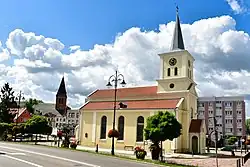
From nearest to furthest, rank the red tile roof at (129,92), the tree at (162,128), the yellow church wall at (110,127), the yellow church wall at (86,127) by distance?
the tree at (162,128) < the yellow church wall at (110,127) < the red tile roof at (129,92) < the yellow church wall at (86,127)

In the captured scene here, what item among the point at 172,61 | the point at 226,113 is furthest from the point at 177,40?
the point at 226,113

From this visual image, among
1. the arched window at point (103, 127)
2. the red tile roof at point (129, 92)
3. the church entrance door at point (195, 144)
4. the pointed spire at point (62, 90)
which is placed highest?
the pointed spire at point (62, 90)

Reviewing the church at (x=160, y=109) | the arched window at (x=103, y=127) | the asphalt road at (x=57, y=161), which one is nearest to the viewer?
the asphalt road at (x=57, y=161)

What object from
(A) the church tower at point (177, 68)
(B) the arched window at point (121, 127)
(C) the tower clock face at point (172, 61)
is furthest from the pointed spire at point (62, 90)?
(C) the tower clock face at point (172, 61)

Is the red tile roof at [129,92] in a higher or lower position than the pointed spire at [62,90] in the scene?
lower

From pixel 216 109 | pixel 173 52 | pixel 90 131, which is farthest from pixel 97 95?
pixel 216 109

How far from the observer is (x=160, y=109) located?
38875 millimetres

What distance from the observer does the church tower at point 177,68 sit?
4159cm

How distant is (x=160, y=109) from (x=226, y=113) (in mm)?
56429

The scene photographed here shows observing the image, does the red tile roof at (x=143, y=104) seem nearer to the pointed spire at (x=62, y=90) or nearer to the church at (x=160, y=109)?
the church at (x=160, y=109)

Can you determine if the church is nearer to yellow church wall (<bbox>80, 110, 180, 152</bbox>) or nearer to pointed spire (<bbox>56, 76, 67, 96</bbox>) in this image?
yellow church wall (<bbox>80, 110, 180, 152</bbox>)

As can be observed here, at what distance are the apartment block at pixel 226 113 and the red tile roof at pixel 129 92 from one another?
148ft

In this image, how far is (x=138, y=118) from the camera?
41.1 metres

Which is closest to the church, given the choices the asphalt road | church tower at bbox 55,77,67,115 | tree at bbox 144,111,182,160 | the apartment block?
tree at bbox 144,111,182,160
